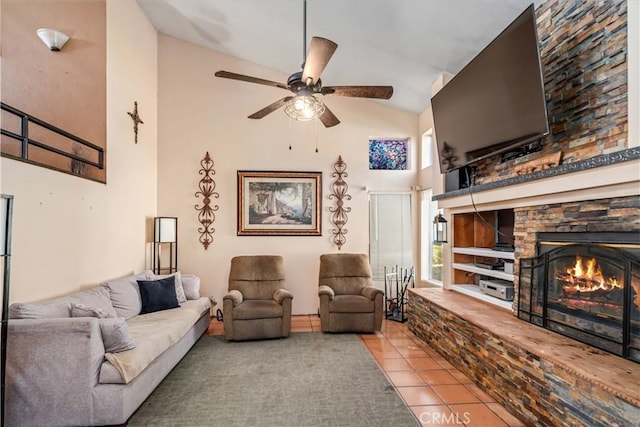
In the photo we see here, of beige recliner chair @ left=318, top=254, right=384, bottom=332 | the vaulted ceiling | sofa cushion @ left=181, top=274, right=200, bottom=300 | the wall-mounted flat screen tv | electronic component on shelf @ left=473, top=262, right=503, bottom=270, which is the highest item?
the vaulted ceiling

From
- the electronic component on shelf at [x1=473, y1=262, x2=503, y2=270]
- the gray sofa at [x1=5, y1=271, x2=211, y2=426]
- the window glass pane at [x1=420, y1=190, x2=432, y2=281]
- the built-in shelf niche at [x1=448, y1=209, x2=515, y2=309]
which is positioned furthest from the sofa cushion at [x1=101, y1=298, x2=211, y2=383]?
the window glass pane at [x1=420, y1=190, x2=432, y2=281]

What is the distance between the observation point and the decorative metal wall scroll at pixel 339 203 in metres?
5.20

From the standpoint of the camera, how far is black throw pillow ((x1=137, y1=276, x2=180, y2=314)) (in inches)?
142

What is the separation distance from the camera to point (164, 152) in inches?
195

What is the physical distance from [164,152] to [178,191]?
2.02 ft

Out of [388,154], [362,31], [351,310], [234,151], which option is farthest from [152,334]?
[388,154]

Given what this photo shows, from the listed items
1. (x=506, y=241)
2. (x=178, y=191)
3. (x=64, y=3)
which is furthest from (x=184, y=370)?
(x=64, y=3)

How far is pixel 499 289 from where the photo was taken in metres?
3.21

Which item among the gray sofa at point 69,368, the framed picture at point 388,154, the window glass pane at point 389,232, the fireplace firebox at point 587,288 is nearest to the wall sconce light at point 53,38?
the gray sofa at point 69,368

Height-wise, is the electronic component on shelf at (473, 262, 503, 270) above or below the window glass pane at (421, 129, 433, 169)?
below

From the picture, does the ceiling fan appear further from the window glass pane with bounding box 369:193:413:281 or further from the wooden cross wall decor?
the window glass pane with bounding box 369:193:413:281

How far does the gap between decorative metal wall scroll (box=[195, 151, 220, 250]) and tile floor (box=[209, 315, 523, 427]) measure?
104 inches

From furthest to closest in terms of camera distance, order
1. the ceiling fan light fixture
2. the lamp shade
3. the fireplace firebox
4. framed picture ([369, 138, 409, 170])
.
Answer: framed picture ([369, 138, 409, 170]) < the lamp shade < the ceiling fan light fixture < the fireplace firebox

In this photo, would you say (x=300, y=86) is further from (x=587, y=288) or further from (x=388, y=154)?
(x=388, y=154)
